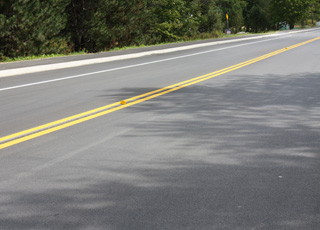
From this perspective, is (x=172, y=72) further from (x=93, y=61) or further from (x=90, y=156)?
(x=90, y=156)

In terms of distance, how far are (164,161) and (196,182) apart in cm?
80

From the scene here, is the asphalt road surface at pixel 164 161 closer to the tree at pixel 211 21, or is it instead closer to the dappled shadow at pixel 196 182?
the dappled shadow at pixel 196 182

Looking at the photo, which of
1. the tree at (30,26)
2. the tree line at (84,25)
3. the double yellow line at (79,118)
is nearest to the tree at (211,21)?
the tree line at (84,25)

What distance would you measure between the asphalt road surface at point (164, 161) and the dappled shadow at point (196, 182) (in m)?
0.01

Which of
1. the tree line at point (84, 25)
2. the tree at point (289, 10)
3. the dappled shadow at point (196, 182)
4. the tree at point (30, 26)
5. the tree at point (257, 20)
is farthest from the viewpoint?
the tree at point (289, 10)

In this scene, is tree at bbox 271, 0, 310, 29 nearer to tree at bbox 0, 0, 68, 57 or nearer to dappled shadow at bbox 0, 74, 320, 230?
tree at bbox 0, 0, 68, 57

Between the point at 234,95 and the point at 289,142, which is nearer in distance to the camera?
the point at 289,142

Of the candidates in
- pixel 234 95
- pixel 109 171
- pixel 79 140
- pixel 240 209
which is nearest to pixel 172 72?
pixel 234 95

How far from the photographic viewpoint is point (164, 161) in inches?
214

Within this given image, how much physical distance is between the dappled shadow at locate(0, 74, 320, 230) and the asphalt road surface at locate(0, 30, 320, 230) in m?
0.01

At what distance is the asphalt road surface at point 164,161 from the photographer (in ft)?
12.8

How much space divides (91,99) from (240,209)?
6635 mm

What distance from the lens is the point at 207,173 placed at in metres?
5.00

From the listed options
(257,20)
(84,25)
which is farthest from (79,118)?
(257,20)
